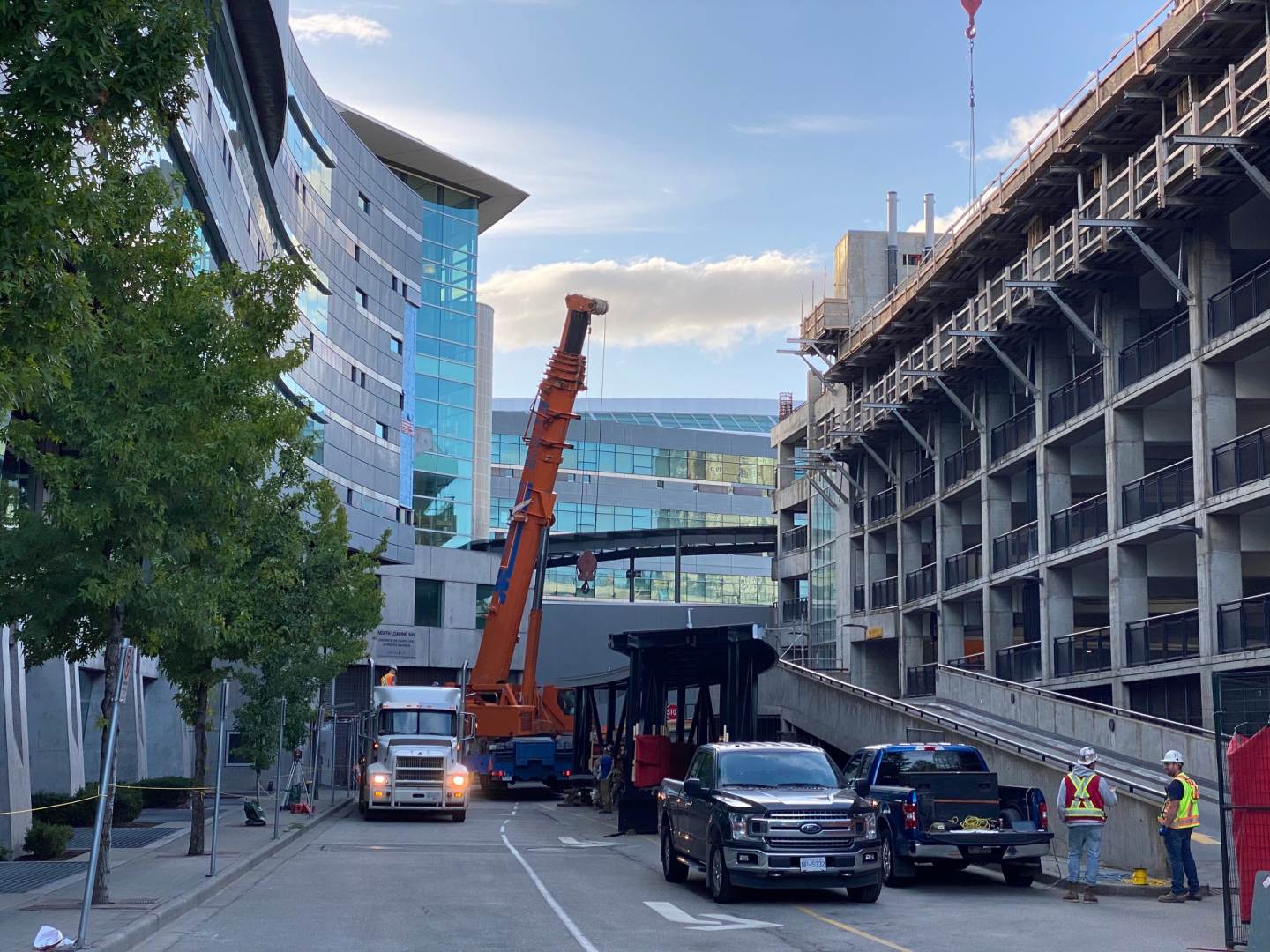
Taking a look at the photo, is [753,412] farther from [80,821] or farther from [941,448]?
[80,821]

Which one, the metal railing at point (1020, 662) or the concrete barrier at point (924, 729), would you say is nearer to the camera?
the concrete barrier at point (924, 729)

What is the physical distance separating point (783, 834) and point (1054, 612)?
85.4 ft

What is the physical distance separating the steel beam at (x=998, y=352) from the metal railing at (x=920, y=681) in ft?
43.2

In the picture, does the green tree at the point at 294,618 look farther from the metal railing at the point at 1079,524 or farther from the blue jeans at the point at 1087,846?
the metal railing at the point at 1079,524

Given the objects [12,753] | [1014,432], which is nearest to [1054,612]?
[1014,432]

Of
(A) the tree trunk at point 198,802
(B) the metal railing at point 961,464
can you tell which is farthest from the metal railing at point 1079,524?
(A) the tree trunk at point 198,802

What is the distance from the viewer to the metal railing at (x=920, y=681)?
171ft

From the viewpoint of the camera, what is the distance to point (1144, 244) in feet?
109

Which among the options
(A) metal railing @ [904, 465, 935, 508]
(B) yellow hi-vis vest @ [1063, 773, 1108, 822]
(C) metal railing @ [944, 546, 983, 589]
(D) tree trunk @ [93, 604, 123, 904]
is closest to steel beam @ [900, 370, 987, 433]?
(C) metal railing @ [944, 546, 983, 589]

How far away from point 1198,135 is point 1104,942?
2070 centimetres

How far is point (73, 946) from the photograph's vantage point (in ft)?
41.8

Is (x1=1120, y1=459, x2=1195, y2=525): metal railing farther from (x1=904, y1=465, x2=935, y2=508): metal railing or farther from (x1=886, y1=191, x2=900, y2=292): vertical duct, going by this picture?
(x1=886, y1=191, x2=900, y2=292): vertical duct

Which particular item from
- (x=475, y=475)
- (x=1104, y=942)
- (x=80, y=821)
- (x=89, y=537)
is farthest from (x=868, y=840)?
(x=475, y=475)

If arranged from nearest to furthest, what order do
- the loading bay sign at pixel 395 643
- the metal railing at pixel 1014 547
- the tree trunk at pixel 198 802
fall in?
the tree trunk at pixel 198 802, the metal railing at pixel 1014 547, the loading bay sign at pixel 395 643
